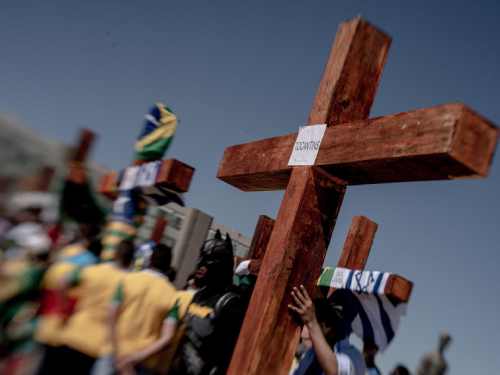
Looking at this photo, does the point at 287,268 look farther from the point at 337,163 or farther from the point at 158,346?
the point at 158,346

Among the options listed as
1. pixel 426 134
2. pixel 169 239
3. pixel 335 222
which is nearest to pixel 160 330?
pixel 335 222

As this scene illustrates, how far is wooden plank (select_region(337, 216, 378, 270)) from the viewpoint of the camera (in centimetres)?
373

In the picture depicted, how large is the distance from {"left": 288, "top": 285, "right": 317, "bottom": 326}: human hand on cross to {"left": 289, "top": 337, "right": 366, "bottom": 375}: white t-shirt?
3.01 feet

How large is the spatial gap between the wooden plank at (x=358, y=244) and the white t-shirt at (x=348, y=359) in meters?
0.85

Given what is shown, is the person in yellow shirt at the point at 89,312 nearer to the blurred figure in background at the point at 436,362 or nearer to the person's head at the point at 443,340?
the blurred figure in background at the point at 436,362

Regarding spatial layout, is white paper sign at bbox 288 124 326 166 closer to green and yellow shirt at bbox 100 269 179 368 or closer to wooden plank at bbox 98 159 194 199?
wooden plank at bbox 98 159 194 199

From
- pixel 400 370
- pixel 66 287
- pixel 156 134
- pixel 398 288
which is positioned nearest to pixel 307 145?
pixel 398 288

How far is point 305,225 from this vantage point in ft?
6.82

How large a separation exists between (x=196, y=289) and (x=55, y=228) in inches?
77.1

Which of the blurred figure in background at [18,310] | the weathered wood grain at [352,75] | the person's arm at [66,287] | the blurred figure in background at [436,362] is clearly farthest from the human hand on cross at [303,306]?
the blurred figure in background at [436,362]

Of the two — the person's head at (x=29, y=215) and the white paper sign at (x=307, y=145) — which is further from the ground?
the white paper sign at (x=307, y=145)

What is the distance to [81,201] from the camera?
13.3 feet

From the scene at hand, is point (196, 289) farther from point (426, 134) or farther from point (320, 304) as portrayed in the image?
point (426, 134)

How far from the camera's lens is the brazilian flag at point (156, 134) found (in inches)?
136
